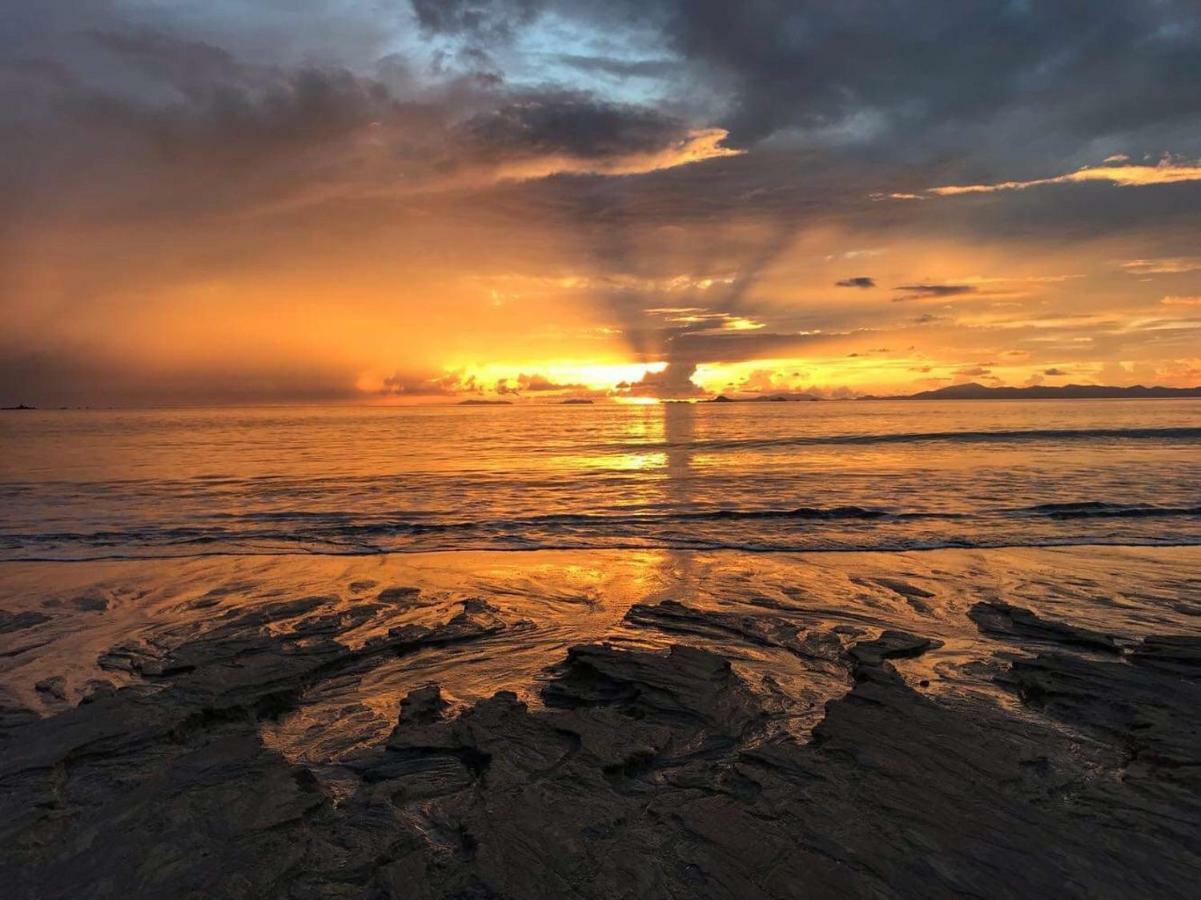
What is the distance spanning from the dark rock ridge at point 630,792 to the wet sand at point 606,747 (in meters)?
0.03

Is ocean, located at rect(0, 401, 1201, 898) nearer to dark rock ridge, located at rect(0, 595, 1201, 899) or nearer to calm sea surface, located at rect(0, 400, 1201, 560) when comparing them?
dark rock ridge, located at rect(0, 595, 1201, 899)

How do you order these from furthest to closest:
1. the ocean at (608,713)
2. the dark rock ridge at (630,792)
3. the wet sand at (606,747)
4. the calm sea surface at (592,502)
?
the calm sea surface at (592,502), the ocean at (608,713), the wet sand at (606,747), the dark rock ridge at (630,792)

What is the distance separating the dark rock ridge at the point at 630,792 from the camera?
4.52m

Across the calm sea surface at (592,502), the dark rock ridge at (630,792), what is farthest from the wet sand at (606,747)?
the calm sea surface at (592,502)

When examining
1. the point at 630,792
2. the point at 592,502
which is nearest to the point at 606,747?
the point at 630,792

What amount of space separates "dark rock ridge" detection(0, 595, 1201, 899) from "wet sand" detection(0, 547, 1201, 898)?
0.03 meters

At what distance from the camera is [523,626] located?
35.1ft

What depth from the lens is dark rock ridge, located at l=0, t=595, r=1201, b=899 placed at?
4.52 meters

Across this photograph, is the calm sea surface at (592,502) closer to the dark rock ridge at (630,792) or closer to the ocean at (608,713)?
the ocean at (608,713)

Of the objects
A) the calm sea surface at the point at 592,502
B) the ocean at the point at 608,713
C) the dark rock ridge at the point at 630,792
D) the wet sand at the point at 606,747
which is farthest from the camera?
the calm sea surface at the point at 592,502

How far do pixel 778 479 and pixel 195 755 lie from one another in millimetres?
29751

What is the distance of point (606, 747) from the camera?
6.25 metres

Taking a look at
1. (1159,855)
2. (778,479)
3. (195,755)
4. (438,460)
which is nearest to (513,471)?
(438,460)

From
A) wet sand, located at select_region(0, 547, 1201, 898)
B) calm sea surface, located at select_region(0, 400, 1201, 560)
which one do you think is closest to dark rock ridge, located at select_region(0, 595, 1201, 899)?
wet sand, located at select_region(0, 547, 1201, 898)
